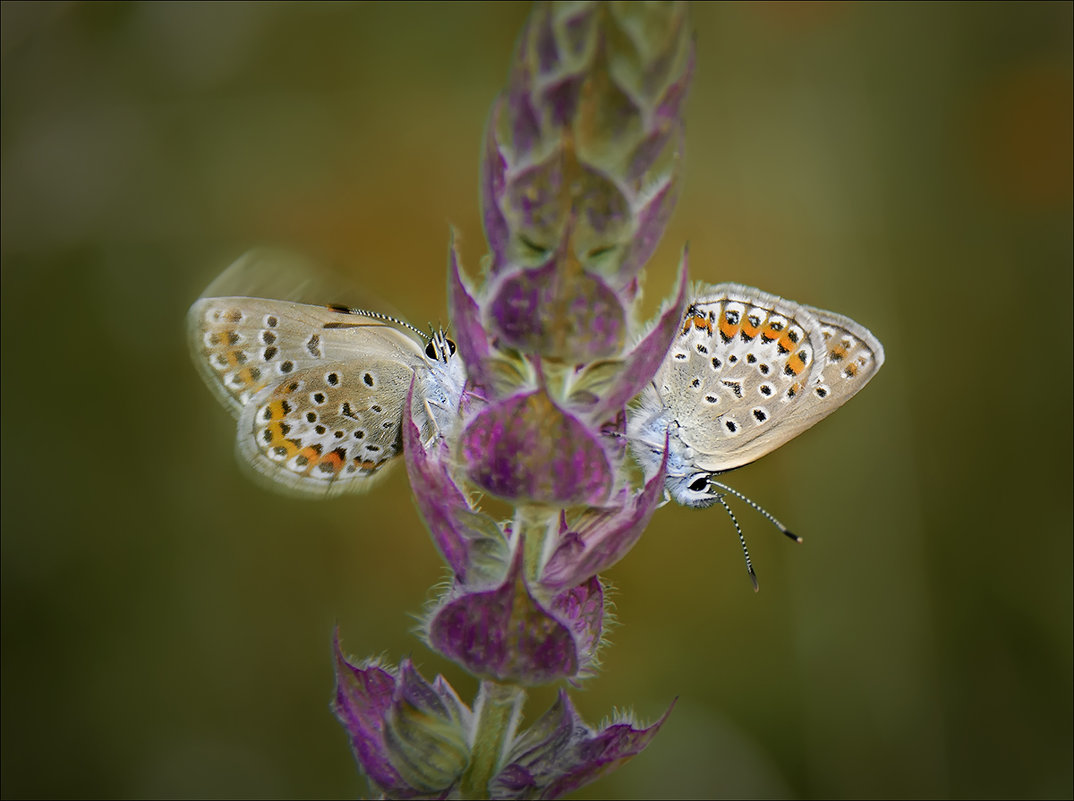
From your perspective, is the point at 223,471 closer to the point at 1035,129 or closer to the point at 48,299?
the point at 48,299

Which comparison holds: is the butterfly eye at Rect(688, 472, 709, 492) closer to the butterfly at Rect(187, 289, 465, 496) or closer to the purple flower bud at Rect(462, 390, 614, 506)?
the butterfly at Rect(187, 289, 465, 496)

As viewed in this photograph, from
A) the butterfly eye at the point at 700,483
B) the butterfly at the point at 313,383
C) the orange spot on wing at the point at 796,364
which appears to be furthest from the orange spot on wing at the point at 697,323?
the butterfly at the point at 313,383

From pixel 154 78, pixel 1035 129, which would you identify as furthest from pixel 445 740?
pixel 1035 129

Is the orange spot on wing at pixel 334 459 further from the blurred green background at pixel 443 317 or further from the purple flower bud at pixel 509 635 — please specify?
the blurred green background at pixel 443 317

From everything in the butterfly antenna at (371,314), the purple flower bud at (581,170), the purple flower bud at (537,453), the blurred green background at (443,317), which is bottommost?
→ the blurred green background at (443,317)

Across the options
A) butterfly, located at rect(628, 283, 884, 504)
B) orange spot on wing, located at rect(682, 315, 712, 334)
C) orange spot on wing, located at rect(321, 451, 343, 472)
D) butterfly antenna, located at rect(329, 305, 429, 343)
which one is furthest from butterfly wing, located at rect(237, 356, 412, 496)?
orange spot on wing, located at rect(682, 315, 712, 334)

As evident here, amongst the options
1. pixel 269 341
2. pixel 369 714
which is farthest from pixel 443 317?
pixel 369 714

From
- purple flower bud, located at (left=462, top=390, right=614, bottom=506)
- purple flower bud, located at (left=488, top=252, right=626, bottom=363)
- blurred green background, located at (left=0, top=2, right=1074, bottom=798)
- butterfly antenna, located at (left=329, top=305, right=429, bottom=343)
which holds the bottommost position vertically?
blurred green background, located at (left=0, top=2, right=1074, bottom=798)
